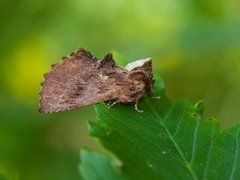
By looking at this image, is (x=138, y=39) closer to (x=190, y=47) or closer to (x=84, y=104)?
(x=190, y=47)

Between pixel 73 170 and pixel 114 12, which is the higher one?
pixel 114 12

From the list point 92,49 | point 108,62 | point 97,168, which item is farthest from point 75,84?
point 92,49

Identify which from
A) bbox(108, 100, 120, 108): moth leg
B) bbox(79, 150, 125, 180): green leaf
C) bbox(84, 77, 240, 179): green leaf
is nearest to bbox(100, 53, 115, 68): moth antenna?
bbox(108, 100, 120, 108): moth leg

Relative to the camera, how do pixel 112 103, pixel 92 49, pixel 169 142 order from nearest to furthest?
1. pixel 169 142
2. pixel 112 103
3. pixel 92 49

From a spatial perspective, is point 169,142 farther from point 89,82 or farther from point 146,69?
point 89,82

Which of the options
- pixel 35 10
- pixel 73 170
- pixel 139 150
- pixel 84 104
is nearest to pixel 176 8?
pixel 35 10

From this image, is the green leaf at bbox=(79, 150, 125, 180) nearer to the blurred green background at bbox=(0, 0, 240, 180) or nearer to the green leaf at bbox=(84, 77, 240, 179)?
the green leaf at bbox=(84, 77, 240, 179)
